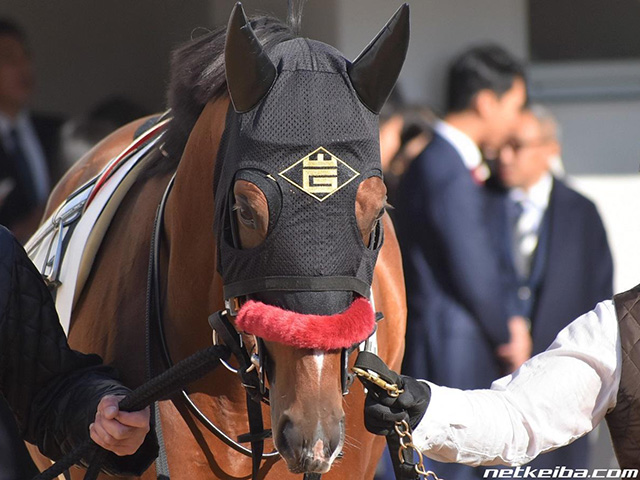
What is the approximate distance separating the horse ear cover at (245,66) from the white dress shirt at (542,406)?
70 centimetres

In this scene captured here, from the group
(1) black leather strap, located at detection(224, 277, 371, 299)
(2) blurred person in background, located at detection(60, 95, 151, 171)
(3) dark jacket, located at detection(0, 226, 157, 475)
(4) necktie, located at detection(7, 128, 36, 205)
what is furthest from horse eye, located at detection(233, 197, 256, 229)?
(4) necktie, located at detection(7, 128, 36, 205)

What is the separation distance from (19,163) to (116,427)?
4.18 metres

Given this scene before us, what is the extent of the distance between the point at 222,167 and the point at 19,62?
4.09 meters

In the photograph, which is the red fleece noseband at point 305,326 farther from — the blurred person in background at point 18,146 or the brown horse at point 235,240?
the blurred person in background at point 18,146


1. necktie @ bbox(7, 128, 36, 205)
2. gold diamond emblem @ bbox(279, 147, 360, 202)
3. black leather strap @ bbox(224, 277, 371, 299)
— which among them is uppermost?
gold diamond emblem @ bbox(279, 147, 360, 202)

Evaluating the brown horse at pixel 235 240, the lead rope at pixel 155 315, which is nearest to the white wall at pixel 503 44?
the brown horse at pixel 235 240

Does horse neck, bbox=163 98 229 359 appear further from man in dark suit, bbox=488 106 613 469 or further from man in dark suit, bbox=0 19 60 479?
man in dark suit, bbox=0 19 60 479

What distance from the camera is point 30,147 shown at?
6.00 metres

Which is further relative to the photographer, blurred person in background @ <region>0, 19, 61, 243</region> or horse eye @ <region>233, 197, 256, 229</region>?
blurred person in background @ <region>0, 19, 61, 243</region>

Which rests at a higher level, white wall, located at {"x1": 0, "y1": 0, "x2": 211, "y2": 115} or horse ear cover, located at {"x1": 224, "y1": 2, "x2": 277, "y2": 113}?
horse ear cover, located at {"x1": 224, "y1": 2, "x2": 277, "y2": 113}

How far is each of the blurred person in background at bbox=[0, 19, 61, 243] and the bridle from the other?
3.35 m

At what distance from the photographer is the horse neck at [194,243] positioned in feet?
7.33

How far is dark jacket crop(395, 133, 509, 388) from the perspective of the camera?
15.2 feet

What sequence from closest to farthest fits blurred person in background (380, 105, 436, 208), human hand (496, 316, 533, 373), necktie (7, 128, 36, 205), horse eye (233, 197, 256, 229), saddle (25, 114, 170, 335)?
horse eye (233, 197, 256, 229) < saddle (25, 114, 170, 335) < human hand (496, 316, 533, 373) < blurred person in background (380, 105, 436, 208) < necktie (7, 128, 36, 205)
